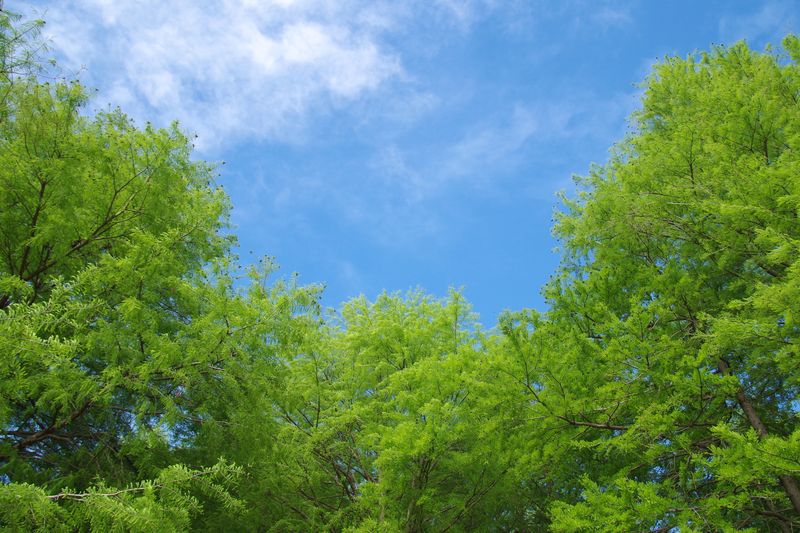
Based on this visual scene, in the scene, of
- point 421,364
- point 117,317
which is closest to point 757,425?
point 421,364

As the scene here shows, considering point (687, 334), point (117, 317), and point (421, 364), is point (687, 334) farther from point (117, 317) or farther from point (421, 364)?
point (117, 317)

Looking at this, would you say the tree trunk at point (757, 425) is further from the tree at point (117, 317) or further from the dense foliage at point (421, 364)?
the tree at point (117, 317)

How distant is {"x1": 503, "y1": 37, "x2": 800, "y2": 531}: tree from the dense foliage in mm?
36

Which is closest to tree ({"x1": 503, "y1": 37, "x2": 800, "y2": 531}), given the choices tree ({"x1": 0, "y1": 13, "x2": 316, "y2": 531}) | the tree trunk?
the tree trunk

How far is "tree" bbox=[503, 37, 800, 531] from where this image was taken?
540cm

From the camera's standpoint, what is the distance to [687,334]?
6.66 m

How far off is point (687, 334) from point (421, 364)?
11.1 ft

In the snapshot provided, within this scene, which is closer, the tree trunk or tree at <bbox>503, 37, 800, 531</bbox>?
tree at <bbox>503, 37, 800, 531</bbox>

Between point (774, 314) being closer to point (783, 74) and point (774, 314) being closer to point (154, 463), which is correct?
point (783, 74)

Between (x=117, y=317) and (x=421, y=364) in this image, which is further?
(x=421, y=364)

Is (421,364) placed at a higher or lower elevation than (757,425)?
higher

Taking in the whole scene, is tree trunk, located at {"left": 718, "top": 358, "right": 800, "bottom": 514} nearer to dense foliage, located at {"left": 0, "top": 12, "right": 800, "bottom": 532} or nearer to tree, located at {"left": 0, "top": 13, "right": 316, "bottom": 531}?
dense foliage, located at {"left": 0, "top": 12, "right": 800, "bottom": 532}

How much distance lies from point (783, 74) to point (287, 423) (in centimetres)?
976

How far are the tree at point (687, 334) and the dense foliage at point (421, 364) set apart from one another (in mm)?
36
